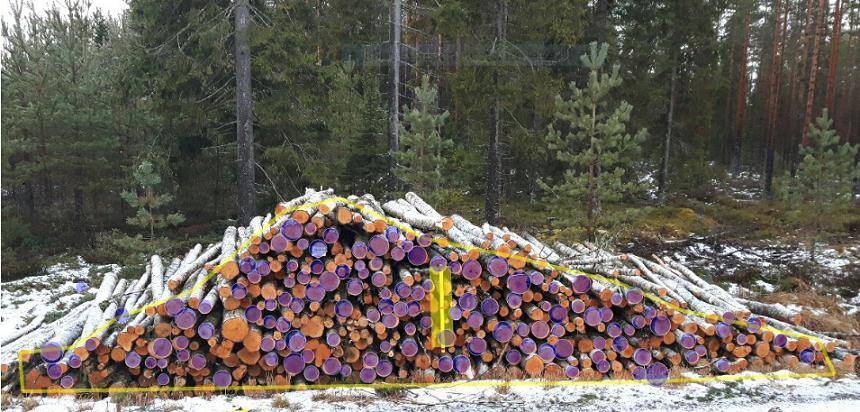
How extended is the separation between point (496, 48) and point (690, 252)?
817cm

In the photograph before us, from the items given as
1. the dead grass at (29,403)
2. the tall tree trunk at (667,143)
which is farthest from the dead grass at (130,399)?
the tall tree trunk at (667,143)

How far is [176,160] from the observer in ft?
53.5

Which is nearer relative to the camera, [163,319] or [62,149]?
[163,319]

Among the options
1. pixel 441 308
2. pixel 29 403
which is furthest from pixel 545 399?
pixel 29 403

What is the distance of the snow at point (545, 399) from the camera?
5.61 metres

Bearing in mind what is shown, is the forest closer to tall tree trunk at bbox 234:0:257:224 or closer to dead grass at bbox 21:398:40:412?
tall tree trunk at bbox 234:0:257:224

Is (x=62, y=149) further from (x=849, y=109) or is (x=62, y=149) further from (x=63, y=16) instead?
(x=849, y=109)

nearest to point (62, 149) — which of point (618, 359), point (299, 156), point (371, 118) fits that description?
point (299, 156)

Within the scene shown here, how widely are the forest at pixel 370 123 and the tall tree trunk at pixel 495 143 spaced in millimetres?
65

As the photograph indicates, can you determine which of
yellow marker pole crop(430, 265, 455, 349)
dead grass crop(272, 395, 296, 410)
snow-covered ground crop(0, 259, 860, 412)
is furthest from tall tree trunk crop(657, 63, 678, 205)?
dead grass crop(272, 395, 296, 410)

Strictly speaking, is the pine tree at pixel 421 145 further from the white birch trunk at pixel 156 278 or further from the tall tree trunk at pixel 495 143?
the white birch trunk at pixel 156 278

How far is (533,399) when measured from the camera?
5.84 m

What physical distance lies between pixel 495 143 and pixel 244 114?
724 centimetres

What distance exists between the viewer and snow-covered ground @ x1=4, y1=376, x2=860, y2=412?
561 centimetres
